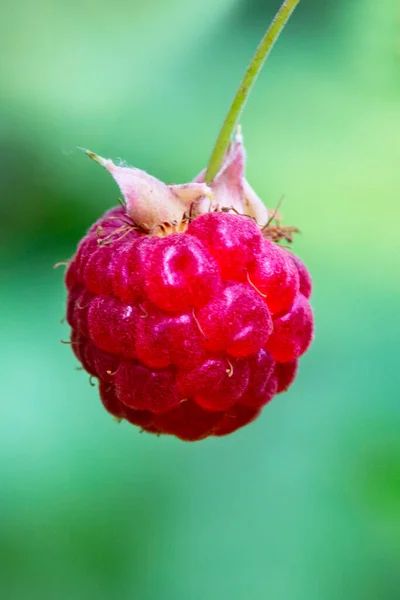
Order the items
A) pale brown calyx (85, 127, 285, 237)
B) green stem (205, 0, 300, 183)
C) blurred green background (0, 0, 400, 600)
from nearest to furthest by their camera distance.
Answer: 1. green stem (205, 0, 300, 183)
2. pale brown calyx (85, 127, 285, 237)
3. blurred green background (0, 0, 400, 600)

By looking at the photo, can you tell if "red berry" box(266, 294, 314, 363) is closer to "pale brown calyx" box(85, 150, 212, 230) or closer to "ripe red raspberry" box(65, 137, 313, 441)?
"ripe red raspberry" box(65, 137, 313, 441)

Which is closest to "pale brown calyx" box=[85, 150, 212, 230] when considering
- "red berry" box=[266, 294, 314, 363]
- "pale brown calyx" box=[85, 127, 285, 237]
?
"pale brown calyx" box=[85, 127, 285, 237]

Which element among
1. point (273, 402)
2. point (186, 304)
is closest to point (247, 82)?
point (186, 304)

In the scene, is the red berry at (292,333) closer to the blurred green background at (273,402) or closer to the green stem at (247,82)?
the green stem at (247,82)

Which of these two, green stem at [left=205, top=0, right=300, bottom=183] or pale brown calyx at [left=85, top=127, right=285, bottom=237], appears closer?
green stem at [left=205, top=0, right=300, bottom=183]

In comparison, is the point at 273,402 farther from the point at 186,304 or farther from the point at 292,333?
the point at 186,304

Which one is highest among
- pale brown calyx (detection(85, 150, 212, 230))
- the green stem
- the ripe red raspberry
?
the green stem
